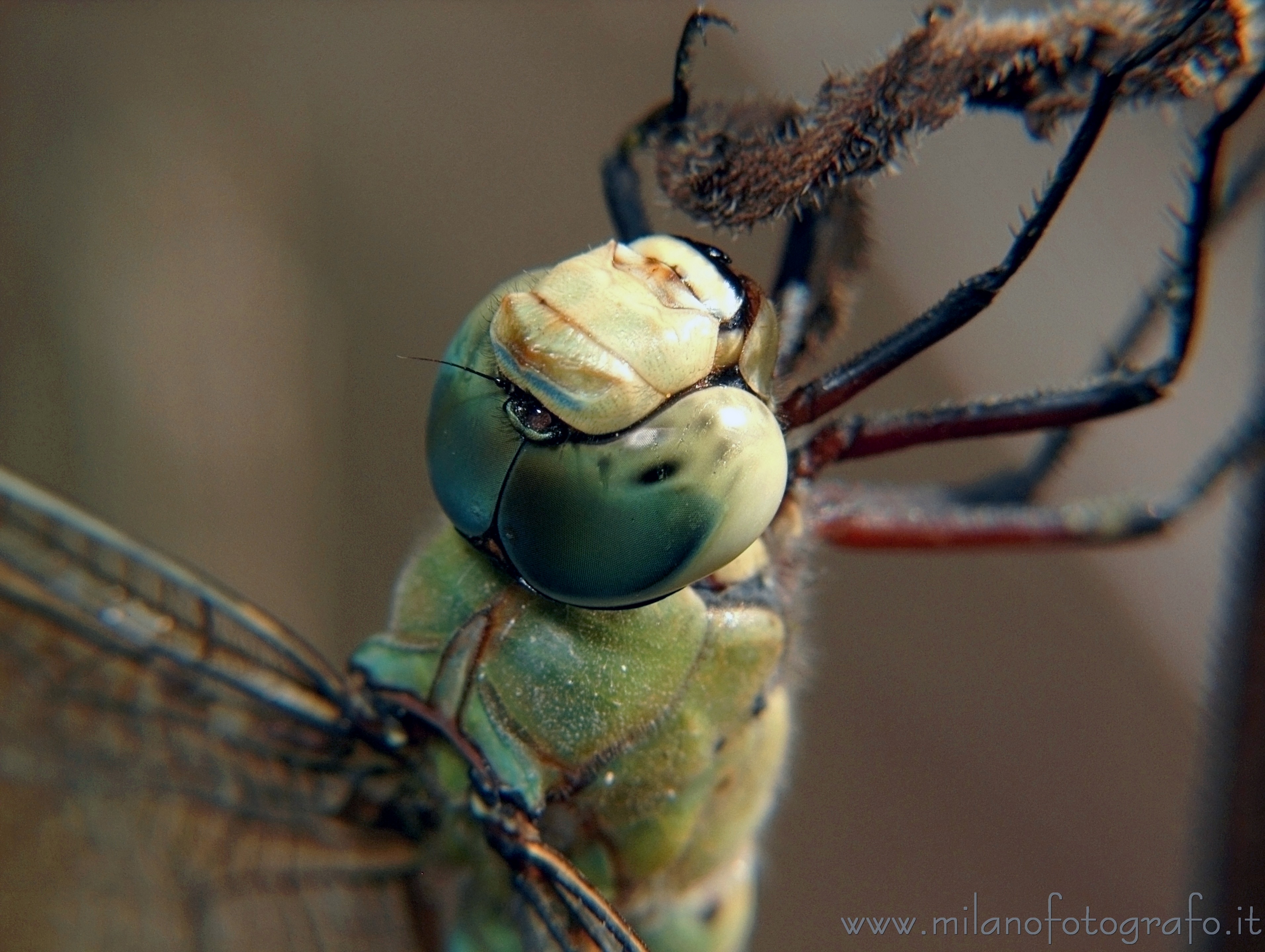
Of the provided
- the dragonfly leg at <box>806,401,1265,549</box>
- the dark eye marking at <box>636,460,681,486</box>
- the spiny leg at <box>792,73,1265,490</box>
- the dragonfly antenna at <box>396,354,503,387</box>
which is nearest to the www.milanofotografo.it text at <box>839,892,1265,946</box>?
the dragonfly leg at <box>806,401,1265,549</box>

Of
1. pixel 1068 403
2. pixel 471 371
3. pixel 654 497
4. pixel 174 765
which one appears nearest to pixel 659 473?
pixel 654 497

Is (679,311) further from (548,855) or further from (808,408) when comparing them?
(548,855)

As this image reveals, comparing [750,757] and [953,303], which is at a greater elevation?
[953,303]

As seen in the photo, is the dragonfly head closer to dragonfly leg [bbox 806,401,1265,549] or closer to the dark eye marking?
the dark eye marking

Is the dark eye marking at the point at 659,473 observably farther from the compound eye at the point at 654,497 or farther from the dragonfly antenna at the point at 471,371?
the dragonfly antenna at the point at 471,371

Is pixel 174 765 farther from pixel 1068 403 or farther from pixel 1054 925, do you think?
pixel 1054 925

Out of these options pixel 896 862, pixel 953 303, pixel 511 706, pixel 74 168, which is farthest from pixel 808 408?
pixel 896 862

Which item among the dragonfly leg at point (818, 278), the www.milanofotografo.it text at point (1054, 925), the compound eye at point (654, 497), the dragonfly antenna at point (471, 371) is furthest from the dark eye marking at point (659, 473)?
the www.milanofotografo.it text at point (1054, 925)
